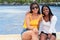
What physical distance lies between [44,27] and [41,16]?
13 centimetres

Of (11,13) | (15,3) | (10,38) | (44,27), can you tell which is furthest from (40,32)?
(11,13)

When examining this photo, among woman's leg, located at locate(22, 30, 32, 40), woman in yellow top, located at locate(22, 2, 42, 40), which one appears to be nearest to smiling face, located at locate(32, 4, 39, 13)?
woman in yellow top, located at locate(22, 2, 42, 40)

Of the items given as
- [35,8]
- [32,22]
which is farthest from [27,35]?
[35,8]

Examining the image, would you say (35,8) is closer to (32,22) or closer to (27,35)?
(32,22)

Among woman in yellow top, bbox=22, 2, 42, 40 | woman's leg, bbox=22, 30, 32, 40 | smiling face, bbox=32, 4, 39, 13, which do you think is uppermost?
smiling face, bbox=32, 4, 39, 13

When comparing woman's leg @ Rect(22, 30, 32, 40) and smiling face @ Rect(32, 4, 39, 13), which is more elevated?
smiling face @ Rect(32, 4, 39, 13)

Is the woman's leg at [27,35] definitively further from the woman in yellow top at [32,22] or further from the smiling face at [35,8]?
the smiling face at [35,8]

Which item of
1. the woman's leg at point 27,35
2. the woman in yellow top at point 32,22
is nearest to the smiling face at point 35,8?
the woman in yellow top at point 32,22

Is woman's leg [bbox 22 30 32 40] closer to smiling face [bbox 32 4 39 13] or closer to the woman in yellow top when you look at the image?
the woman in yellow top

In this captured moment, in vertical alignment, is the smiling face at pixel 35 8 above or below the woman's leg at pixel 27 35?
above

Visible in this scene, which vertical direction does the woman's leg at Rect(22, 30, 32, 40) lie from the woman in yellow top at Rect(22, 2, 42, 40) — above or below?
below

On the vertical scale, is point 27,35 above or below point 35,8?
below

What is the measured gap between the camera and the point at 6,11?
808 centimetres

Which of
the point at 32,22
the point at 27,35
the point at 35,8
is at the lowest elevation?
the point at 27,35
